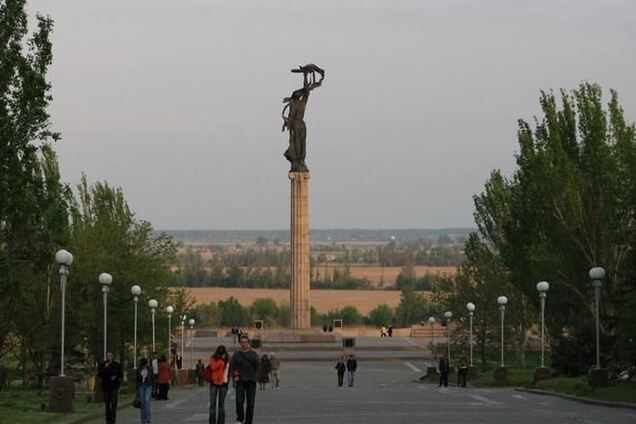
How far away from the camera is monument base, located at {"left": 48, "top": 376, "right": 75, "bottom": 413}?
32.2 m

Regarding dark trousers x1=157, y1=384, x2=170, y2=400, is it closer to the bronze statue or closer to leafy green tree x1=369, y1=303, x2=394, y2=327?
the bronze statue

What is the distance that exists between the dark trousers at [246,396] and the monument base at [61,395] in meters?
7.27

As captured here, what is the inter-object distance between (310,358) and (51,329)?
106 feet

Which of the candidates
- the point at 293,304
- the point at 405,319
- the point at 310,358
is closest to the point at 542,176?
the point at 310,358

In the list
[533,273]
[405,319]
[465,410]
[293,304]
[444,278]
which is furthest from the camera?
[405,319]

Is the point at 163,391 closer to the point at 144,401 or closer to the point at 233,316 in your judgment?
the point at 144,401

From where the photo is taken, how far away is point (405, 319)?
133250mm

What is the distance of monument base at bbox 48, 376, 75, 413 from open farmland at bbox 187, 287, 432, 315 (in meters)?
114

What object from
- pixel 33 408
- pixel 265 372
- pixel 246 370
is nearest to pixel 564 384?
pixel 265 372

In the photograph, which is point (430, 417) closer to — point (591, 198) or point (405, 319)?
point (591, 198)

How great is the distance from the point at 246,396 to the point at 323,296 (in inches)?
5922

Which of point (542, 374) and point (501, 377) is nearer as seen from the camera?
point (542, 374)

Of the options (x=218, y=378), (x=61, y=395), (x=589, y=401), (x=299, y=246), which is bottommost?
(x=589, y=401)

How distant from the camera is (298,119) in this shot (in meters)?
88.8
